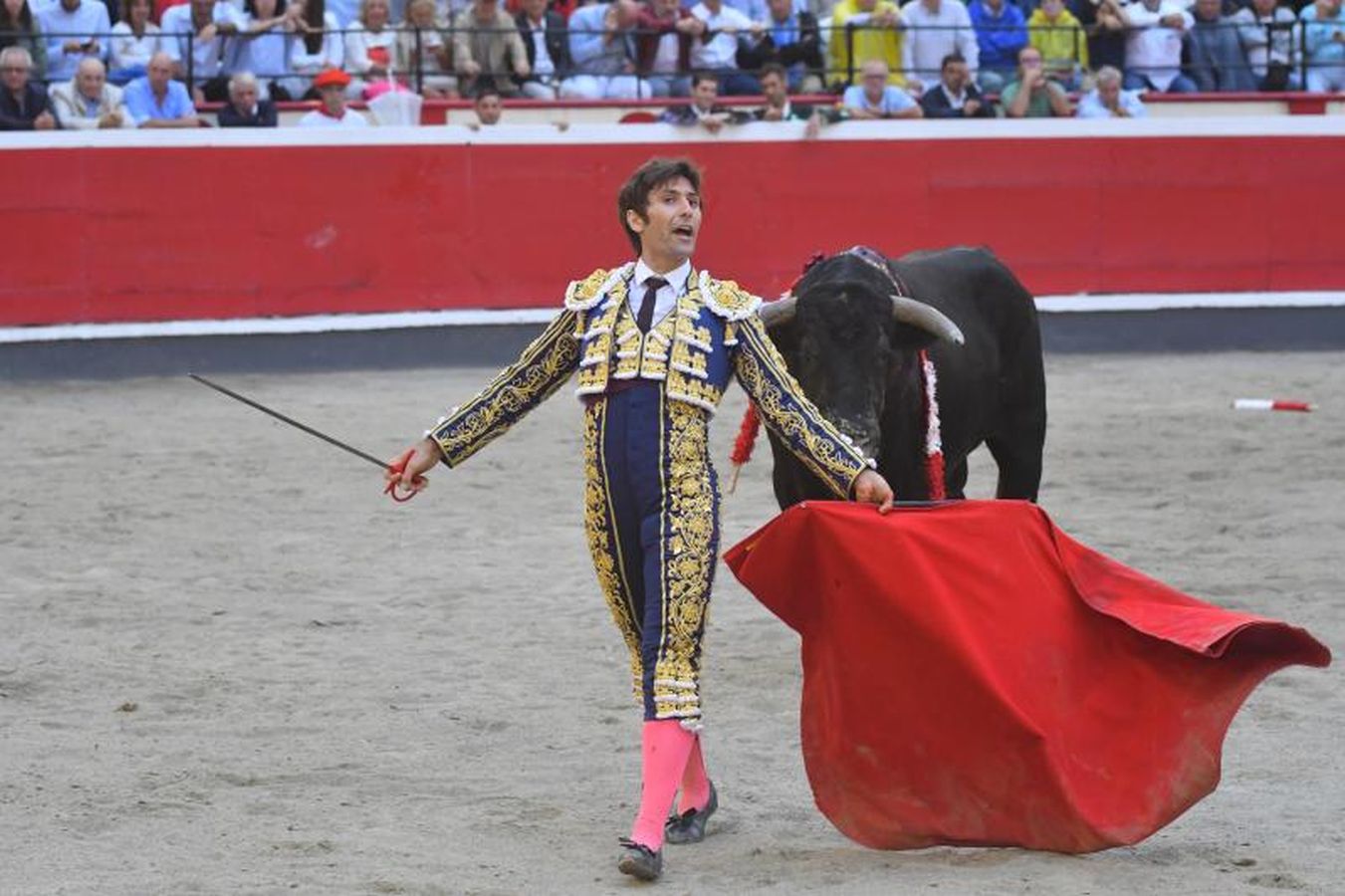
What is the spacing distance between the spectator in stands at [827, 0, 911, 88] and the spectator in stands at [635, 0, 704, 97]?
2.44ft

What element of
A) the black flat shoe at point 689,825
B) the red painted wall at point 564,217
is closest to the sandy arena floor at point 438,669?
the black flat shoe at point 689,825

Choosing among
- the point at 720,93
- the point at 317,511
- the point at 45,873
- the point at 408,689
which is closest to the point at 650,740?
the point at 45,873

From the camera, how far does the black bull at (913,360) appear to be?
4.82 metres

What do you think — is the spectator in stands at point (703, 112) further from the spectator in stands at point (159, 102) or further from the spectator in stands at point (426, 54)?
the spectator in stands at point (159, 102)

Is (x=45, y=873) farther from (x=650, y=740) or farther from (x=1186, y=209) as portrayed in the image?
(x=1186, y=209)

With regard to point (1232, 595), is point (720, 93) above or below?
above

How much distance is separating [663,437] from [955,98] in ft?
27.0

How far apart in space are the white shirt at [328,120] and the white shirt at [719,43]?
180 cm

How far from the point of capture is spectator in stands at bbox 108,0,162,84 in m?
10.8

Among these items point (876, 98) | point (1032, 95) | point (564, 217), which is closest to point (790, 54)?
point (876, 98)

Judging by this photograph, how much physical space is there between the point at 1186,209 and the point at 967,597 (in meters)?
8.54

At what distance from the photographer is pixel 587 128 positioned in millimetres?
11203

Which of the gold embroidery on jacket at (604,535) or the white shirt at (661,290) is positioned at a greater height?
the white shirt at (661,290)

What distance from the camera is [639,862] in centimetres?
373
